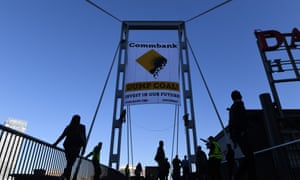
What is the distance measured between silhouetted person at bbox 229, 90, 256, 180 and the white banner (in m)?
6.13

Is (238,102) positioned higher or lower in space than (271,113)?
lower

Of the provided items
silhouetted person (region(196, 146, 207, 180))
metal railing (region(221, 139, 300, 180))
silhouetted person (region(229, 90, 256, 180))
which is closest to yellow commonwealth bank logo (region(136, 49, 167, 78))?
silhouetted person (region(196, 146, 207, 180))

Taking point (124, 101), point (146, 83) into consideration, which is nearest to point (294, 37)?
point (146, 83)

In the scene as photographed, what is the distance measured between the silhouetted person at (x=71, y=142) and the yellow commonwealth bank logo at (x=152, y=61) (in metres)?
6.06

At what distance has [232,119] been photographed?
4148mm

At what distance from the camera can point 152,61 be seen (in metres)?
11.4

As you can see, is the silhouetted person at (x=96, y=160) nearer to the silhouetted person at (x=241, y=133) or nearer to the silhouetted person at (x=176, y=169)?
the silhouetted person at (x=176, y=169)

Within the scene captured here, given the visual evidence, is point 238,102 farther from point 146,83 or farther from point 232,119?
point 146,83

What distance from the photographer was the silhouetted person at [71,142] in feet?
17.3

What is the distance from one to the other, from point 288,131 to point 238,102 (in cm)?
1329

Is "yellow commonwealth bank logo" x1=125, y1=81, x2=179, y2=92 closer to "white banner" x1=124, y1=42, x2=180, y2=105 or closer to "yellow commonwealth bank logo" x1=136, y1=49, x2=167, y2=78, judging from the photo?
"white banner" x1=124, y1=42, x2=180, y2=105

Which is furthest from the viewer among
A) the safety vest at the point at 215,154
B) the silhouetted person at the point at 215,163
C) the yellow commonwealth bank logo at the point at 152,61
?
the yellow commonwealth bank logo at the point at 152,61

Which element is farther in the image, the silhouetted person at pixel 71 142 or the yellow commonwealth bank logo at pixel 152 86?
the yellow commonwealth bank logo at pixel 152 86

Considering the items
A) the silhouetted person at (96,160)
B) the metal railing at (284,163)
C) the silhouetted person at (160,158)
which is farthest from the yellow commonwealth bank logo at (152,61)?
the metal railing at (284,163)
